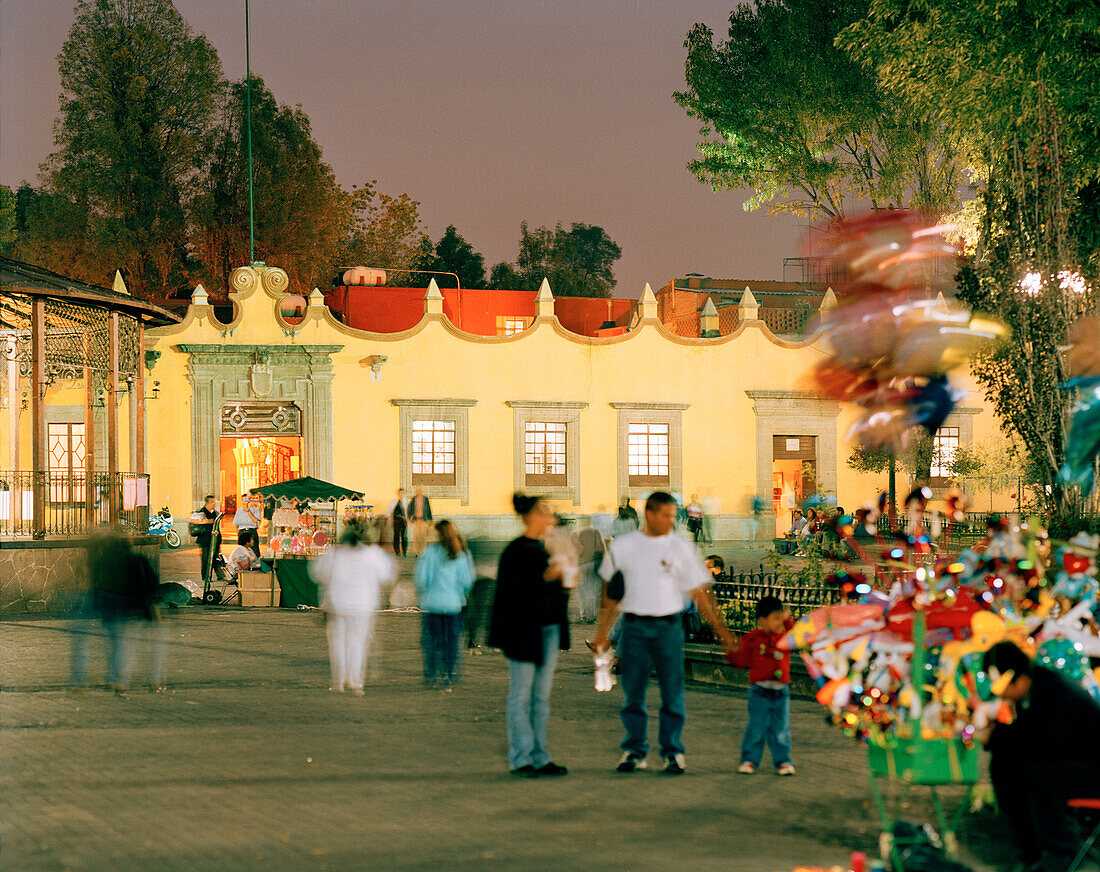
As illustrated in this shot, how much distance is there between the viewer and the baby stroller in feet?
62.6

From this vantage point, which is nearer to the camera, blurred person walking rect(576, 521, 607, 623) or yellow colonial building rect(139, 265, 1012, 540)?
blurred person walking rect(576, 521, 607, 623)

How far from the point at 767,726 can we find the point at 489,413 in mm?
25453

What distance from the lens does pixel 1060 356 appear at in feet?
52.6

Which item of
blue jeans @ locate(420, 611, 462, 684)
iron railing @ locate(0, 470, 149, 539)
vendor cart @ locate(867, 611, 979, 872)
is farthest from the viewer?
iron railing @ locate(0, 470, 149, 539)

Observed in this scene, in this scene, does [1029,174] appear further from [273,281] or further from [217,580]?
[273,281]

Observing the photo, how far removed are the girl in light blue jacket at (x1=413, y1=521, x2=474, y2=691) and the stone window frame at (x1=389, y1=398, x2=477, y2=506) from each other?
2051 cm

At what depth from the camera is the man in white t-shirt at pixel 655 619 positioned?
7.36 meters

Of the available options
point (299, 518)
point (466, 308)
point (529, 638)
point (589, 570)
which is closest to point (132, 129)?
point (466, 308)

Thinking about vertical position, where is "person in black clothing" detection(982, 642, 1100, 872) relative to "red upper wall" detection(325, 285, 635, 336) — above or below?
below

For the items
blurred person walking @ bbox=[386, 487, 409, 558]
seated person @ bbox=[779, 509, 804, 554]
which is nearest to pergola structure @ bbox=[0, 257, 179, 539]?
blurred person walking @ bbox=[386, 487, 409, 558]

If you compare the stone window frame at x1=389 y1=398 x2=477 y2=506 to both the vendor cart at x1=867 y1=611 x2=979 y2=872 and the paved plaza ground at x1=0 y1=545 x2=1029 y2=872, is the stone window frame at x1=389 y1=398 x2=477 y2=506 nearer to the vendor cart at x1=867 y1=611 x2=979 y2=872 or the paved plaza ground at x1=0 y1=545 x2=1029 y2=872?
the paved plaza ground at x1=0 y1=545 x2=1029 y2=872

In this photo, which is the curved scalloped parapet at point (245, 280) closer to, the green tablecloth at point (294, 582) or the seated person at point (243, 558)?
the seated person at point (243, 558)

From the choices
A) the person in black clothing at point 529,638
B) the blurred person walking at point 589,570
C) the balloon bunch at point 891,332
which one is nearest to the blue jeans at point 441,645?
the blurred person walking at point 589,570

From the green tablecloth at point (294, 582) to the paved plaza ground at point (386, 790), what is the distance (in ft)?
25.4
